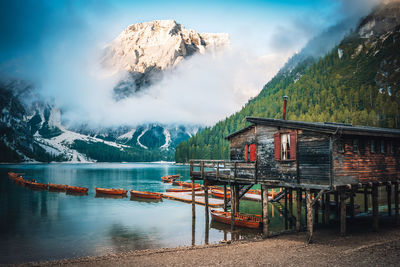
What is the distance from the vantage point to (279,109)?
7544 inches

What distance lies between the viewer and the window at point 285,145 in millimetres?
21641

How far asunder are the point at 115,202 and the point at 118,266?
39.0m

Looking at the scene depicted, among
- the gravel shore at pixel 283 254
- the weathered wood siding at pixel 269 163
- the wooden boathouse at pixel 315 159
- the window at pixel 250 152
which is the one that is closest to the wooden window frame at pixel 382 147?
the wooden boathouse at pixel 315 159

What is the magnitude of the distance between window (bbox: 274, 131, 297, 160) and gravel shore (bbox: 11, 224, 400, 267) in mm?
6411

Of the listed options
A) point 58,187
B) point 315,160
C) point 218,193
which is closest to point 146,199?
point 218,193

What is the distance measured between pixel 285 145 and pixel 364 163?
247 inches

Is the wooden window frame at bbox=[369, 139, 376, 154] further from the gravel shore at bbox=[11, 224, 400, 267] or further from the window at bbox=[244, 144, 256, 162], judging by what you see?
the window at bbox=[244, 144, 256, 162]

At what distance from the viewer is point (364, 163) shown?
22.2 meters

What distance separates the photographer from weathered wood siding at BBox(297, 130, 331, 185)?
19.9 metres

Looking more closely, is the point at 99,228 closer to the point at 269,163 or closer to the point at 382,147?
the point at 269,163

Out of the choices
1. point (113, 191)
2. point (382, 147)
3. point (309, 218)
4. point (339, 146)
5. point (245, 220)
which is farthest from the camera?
point (113, 191)

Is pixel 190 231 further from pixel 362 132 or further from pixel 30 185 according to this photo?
pixel 30 185

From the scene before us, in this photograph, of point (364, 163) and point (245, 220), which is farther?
point (245, 220)

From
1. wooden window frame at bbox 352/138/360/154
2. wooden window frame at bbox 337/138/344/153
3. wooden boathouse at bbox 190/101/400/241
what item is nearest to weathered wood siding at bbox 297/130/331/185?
wooden boathouse at bbox 190/101/400/241
